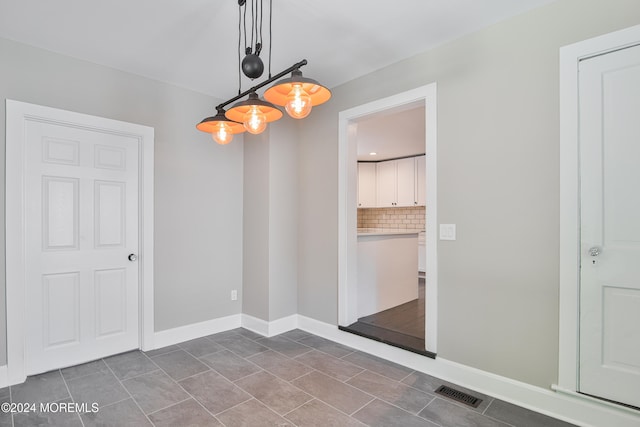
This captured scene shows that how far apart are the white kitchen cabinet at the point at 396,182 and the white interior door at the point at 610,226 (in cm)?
497

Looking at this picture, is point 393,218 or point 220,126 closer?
point 220,126

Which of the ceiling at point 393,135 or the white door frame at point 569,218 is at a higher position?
the ceiling at point 393,135

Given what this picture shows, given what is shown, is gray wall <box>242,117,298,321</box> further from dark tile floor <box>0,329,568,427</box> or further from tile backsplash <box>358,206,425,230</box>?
tile backsplash <box>358,206,425,230</box>

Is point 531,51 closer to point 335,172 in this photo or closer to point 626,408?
point 335,172

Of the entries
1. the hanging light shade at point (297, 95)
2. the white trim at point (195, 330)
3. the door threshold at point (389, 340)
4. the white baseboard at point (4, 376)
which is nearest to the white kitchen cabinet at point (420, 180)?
the door threshold at point (389, 340)

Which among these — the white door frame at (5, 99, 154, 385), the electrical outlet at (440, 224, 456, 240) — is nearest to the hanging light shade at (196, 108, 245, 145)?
the white door frame at (5, 99, 154, 385)

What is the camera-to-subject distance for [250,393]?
2.36 meters

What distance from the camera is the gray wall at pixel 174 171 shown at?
2.61 meters

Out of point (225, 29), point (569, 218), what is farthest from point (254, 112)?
point (569, 218)

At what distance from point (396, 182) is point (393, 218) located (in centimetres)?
94

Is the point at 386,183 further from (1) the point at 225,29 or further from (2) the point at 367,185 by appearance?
(1) the point at 225,29

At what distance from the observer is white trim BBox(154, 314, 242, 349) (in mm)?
3240

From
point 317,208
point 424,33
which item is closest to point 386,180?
point 317,208

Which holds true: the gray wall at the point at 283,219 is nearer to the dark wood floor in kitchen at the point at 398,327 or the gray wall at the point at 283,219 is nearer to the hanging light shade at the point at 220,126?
the dark wood floor in kitchen at the point at 398,327
